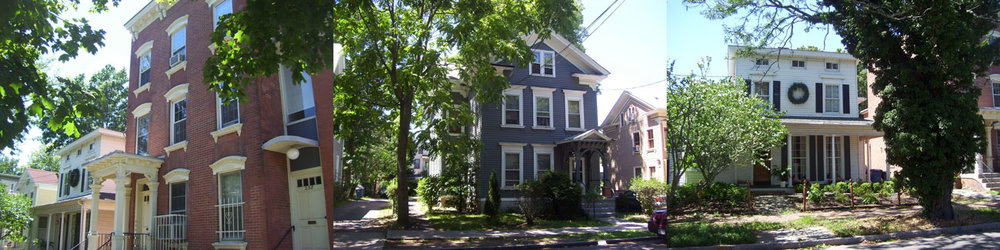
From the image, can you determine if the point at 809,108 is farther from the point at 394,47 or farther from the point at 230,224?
the point at 230,224

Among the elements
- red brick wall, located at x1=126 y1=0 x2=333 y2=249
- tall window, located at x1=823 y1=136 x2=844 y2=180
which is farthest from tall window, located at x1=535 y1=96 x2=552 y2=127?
tall window, located at x1=823 y1=136 x2=844 y2=180

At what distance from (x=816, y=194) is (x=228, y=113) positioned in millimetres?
5833

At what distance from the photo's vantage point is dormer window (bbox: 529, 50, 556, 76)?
11.1 ft

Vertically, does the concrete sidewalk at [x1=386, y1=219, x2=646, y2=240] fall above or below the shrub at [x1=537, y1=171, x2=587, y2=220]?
below

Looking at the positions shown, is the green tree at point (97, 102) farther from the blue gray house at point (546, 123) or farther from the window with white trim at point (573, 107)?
the window with white trim at point (573, 107)

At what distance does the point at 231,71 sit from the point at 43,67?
6.67 ft

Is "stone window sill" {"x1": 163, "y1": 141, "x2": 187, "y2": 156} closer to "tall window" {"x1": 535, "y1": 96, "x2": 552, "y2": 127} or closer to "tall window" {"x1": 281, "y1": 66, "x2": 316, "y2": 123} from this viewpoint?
"tall window" {"x1": 281, "y1": 66, "x2": 316, "y2": 123}

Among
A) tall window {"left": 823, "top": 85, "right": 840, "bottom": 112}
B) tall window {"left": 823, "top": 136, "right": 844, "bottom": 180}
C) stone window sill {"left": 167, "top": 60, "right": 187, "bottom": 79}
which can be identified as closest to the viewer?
stone window sill {"left": 167, "top": 60, "right": 187, "bottom": 79}

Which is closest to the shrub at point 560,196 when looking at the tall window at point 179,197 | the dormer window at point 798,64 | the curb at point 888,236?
the tall window at point 179,197

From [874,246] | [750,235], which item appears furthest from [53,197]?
[874,246]

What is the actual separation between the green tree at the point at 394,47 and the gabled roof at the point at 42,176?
1356mm

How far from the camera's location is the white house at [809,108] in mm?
5090

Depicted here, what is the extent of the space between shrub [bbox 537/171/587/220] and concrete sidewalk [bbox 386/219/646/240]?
0.09 meters

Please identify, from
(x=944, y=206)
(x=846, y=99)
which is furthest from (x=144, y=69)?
(x=944, y=206)
